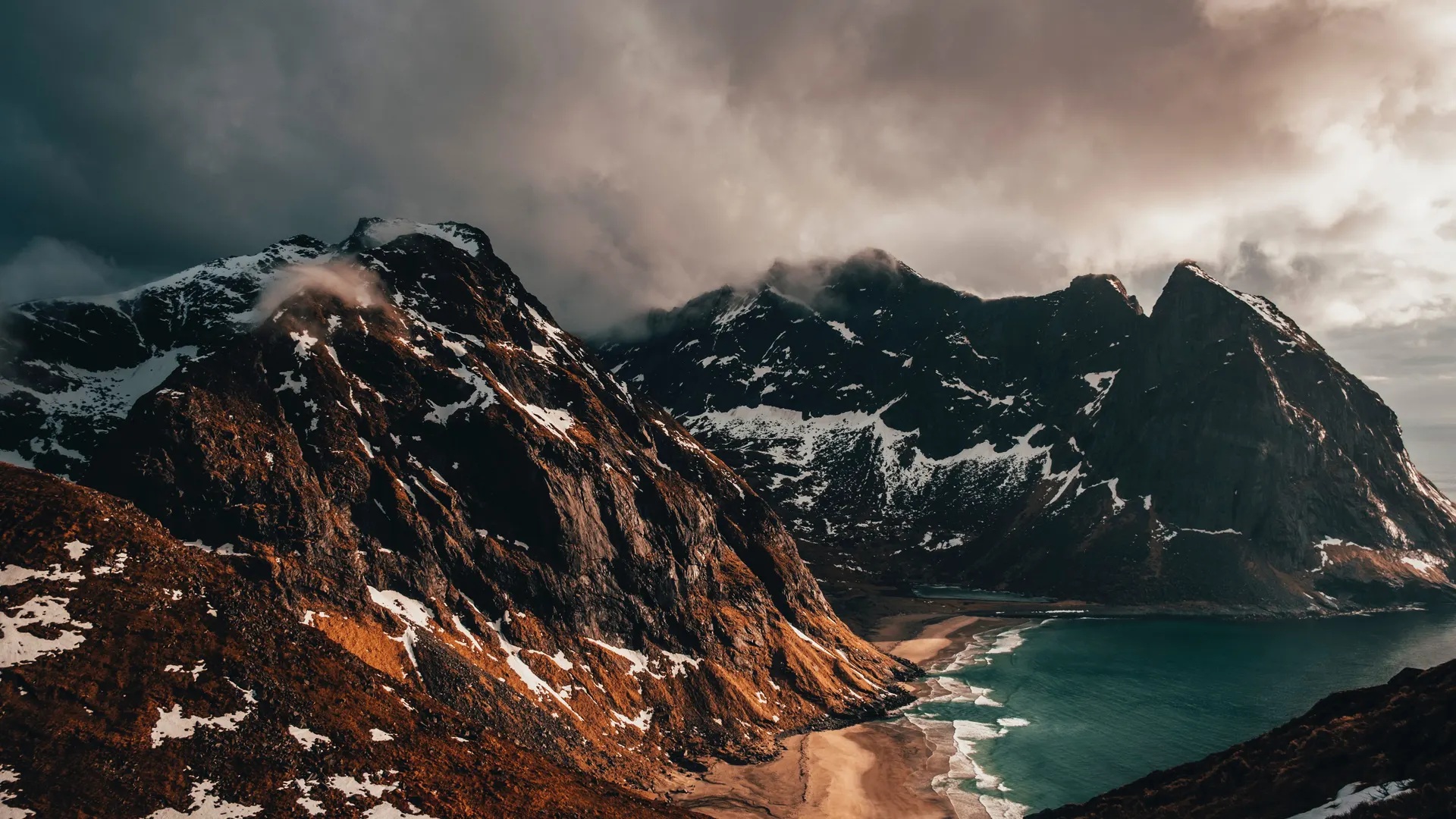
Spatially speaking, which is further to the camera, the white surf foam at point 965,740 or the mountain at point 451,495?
the white surf foam at point 965,740

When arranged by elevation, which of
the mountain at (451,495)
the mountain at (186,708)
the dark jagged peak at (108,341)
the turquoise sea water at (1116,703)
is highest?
the dark jagged peak at (108,341)

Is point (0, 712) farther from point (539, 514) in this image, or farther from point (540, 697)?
point (539, 514)

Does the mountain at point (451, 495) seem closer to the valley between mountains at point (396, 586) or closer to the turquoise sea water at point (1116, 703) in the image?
the valley between mountains at point (396, 586)

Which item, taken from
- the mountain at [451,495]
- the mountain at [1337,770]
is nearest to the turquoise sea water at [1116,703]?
the mountain at [451,495]

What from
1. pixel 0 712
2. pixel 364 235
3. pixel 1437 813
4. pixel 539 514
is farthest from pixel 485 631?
pixel 364 235

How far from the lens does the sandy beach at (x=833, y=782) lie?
9688 centimetres

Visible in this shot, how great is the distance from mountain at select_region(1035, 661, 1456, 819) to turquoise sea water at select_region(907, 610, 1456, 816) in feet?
175

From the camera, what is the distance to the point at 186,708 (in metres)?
48.6

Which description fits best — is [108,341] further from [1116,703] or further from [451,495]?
[1116,703]

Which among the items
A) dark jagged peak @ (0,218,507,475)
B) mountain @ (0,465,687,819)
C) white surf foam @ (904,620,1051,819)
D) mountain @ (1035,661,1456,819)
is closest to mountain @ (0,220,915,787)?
dark jagged peak @ (0,218,507,475)

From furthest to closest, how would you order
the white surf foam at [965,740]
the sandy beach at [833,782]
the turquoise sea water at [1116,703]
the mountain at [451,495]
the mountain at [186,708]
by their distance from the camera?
1. the turquoise sea water at [1116,703]
2. the white surf foam at [965,740]
3. the sandy beach at [833,782]
4. the mountain at [451,495]
5. the mountain at [186,708]

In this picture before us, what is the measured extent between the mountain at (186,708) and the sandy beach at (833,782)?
120 ft

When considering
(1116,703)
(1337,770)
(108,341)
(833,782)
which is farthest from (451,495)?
(1116,703)

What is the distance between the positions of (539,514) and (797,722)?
181 ft
